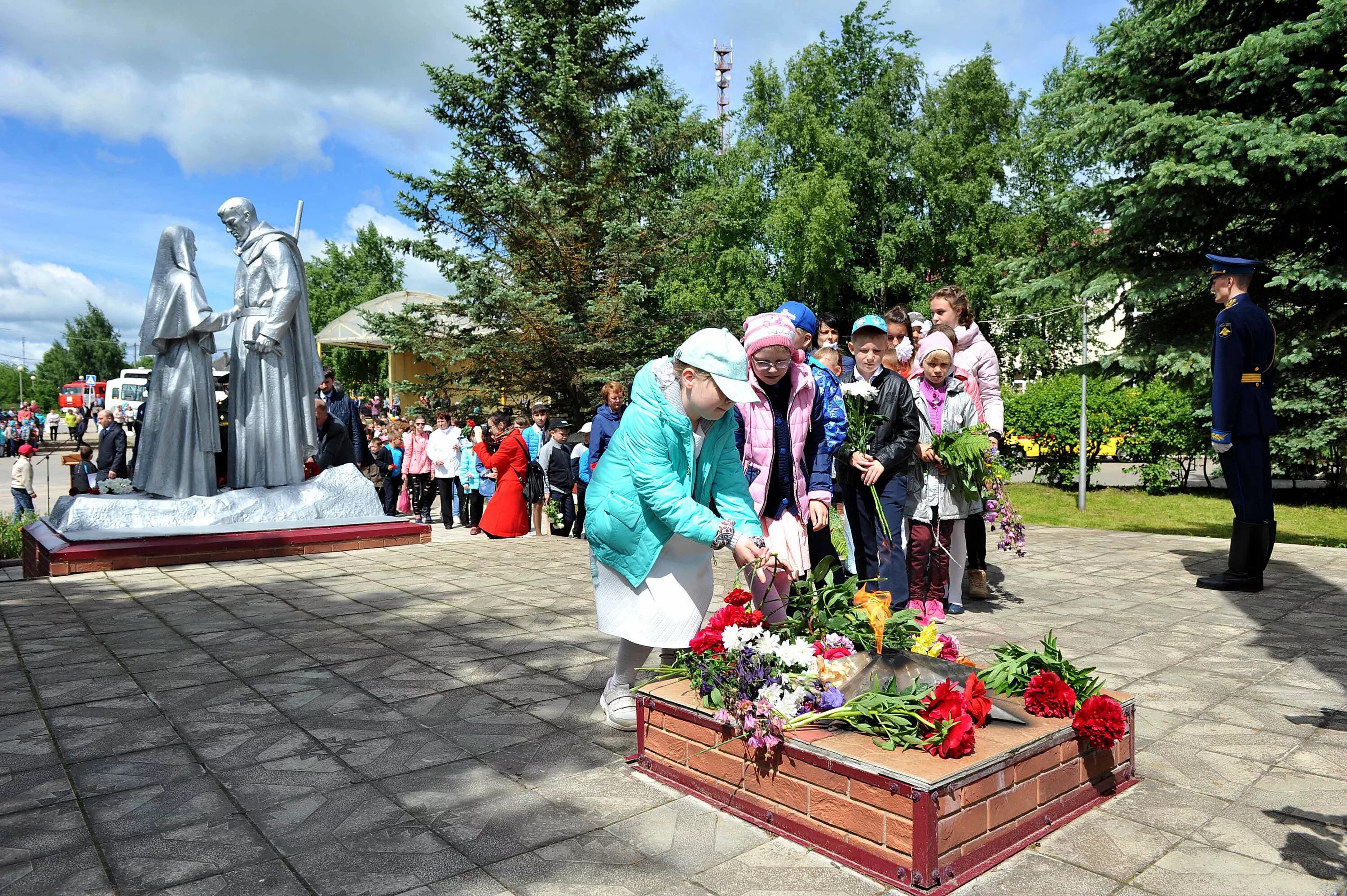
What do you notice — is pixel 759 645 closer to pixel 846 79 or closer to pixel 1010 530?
pixel 1010 530

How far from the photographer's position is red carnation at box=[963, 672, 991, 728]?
3.00m

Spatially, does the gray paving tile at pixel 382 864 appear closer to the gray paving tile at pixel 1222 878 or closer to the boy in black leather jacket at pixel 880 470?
the gray paving tile at pixel 1222 878

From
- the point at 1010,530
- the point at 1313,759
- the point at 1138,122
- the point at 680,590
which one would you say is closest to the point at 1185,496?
the point at 1138,122

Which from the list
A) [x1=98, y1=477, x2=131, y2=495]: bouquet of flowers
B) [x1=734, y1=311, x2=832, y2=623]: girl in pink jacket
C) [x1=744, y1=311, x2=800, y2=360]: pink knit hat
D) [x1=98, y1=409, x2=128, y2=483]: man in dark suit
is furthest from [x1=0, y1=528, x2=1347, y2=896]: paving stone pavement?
[x1=98, y1=409, x2=128, y2=483]: man in dark suit

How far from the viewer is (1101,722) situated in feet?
10.0

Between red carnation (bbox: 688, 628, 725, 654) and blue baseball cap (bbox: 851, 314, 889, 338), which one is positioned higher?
blue baseball cap (bbox: 851, 314, 889, 338)

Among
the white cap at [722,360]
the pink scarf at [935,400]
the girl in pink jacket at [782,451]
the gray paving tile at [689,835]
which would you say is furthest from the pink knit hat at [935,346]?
the gray paving tile at [689,835]

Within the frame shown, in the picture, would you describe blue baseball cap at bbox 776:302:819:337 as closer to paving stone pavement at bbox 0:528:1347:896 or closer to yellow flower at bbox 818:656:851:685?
paving stone pavement at bbox 0:528:1347:896

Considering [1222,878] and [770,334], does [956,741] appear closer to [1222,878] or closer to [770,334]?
[1222,878]

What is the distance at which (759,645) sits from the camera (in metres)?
3.25

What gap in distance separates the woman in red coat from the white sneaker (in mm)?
7944

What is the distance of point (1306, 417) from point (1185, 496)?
7.34 ft

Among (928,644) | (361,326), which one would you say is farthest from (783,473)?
(361,326)

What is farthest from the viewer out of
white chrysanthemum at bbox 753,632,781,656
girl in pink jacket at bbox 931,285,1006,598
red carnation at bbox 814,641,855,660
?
girl in pink jacket at bbox 931,285,1006,598
